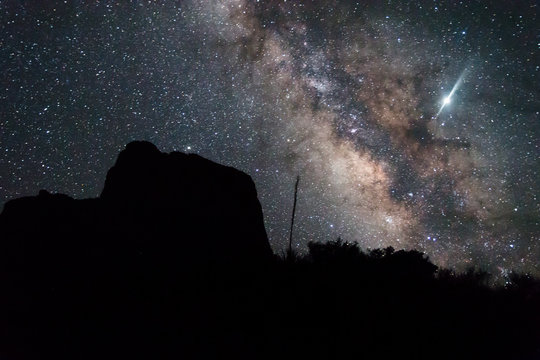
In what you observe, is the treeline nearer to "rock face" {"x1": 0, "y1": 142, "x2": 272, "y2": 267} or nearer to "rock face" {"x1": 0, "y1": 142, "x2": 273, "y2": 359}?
"rock face" {"x1": 0, "y1": 142, "x2": 273, "y2": 359}

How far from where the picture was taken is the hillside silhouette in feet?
22.3

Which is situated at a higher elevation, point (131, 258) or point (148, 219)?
point (148, 219)

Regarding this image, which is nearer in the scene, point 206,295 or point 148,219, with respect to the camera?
point 206,295

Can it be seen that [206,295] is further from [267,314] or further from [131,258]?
[131,258]

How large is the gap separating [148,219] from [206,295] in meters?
5.98

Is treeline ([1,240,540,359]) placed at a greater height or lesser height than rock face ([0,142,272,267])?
lesser

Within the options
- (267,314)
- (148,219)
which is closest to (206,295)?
(267,314)

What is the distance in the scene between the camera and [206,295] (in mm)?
8156

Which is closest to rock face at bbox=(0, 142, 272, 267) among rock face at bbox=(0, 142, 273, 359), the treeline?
rock face at bbox=(0, 142, 273, 359)

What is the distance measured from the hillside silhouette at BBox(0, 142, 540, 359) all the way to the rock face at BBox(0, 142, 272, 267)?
6 cm

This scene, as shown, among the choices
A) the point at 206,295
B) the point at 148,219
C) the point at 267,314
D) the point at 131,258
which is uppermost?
the point at 148,219

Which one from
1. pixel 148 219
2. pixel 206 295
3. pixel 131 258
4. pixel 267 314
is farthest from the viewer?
pixel 148 219

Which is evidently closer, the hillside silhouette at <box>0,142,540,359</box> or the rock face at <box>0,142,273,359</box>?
the hillside silhouette at <box>0,142,540,359</box>

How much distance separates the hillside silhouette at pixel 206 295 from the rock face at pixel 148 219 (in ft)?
0.19
